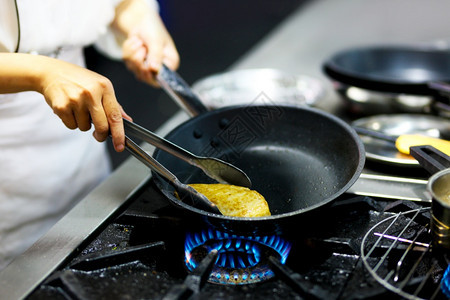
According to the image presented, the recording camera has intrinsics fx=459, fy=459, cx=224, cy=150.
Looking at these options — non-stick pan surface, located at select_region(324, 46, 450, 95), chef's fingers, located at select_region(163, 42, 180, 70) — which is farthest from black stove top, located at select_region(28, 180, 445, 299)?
non-stick pan surface, located at select_region(324, 46, 450, 95)

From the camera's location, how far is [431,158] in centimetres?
80

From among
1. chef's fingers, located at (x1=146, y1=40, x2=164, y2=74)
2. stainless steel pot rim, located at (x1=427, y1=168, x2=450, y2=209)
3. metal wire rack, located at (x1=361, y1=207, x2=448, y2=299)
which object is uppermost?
chef's fingers, located at (x1=146, y1=40, x2=164, y2=74)

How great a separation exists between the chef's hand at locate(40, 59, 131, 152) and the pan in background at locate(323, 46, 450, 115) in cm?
69

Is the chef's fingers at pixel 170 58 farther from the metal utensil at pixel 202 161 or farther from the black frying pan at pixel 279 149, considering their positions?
the metal utensil at pixel 202 161

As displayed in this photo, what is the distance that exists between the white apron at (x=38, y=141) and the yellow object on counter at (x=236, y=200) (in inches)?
16.8

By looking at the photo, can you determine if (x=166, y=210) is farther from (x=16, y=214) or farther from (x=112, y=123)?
(x=16, y=214)

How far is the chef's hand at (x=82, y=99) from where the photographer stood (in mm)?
729

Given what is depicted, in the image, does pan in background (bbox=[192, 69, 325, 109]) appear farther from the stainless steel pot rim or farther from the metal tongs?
the stainless steel pot rim

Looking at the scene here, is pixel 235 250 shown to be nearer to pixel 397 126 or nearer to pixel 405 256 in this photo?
pixel 405 256

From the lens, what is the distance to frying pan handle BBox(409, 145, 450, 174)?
2.54ft

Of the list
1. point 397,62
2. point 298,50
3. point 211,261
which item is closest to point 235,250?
point 211,261

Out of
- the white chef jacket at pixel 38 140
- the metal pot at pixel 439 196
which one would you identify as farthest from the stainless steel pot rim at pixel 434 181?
the white chef jacket at pixel 38 140

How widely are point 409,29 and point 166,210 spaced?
1445 millimetres

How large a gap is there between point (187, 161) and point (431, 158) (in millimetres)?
433
